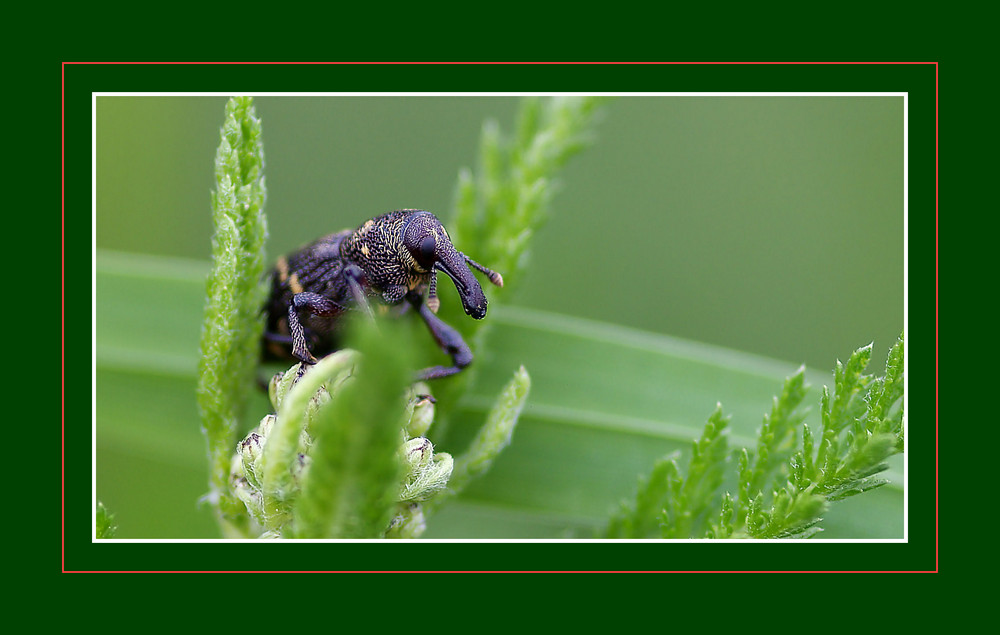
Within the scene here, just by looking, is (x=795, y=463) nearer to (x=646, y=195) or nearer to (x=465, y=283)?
(x=465, y=283)

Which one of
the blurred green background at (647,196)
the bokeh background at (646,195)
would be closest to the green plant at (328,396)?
the blurred green background at (647,196)

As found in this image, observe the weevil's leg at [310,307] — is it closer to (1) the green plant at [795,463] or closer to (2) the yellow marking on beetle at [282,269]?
(2) the yellow marking on beetle at [282,269]

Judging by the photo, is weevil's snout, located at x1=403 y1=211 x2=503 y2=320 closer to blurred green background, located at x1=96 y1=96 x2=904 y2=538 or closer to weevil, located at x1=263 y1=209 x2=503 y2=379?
weevil, located at x1=263 y1=209 x2=503 y2=379

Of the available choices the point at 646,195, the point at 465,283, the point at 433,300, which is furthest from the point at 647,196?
the point at 465,283

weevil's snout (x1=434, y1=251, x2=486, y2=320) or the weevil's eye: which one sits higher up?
the weevil's eye

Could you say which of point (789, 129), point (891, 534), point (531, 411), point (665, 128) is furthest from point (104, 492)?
point (789, 129)

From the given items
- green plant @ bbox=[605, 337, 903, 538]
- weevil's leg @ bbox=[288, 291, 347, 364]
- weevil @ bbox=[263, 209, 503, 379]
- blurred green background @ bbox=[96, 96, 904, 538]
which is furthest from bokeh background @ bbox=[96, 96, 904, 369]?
green plant @ bbox=[605, 337, 903, 538]

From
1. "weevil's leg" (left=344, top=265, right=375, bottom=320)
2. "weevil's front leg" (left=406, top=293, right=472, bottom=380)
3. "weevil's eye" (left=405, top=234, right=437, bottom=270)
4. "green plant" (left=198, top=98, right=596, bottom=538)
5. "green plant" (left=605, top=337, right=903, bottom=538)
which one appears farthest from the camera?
"weevil's leg" (left=344, top=265, right=375, bottom=320)
